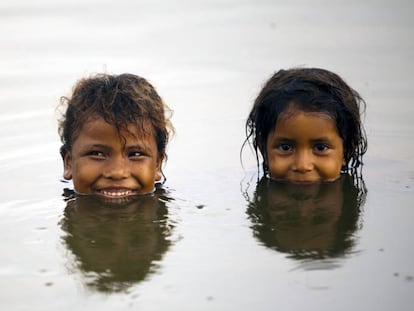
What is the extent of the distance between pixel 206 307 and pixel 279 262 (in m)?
0.62

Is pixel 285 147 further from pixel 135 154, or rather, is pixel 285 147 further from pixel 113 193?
pixel 113 193

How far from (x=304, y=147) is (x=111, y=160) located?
133cm

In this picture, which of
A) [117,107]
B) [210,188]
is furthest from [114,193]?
[210,188]

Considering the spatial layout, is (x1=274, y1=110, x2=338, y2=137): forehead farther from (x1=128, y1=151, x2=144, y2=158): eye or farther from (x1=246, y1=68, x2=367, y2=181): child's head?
(x1=128, y1=151, x2=144, y2=158): eye

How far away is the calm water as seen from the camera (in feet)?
13.1

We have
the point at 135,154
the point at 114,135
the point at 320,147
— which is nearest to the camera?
the point at 114,135

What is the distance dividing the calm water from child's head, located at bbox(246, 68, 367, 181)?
0.57ft

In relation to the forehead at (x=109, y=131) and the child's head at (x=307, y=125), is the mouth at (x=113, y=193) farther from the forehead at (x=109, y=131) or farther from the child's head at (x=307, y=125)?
the child's head at (x=307, y=125)

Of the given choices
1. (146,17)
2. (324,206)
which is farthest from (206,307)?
(146,17)

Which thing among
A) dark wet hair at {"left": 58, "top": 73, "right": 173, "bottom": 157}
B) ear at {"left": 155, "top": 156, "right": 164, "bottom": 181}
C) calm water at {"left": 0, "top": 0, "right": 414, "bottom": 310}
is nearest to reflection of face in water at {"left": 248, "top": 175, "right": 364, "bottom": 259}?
calm water at {"left": 0, "top": 0, "right": 414, "bottom": 310}

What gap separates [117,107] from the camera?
5586 mm

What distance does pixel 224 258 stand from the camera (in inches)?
173

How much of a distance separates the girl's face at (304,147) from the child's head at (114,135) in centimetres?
79

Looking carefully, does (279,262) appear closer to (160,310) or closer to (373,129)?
(160,310)
